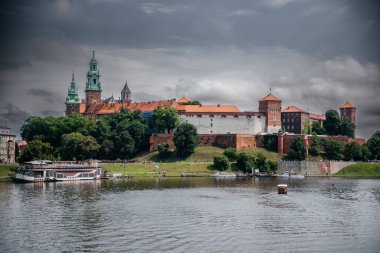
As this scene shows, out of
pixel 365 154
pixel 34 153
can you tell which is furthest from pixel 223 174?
pixel 365 154

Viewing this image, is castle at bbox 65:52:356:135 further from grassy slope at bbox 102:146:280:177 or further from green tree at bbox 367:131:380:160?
green tree at bbox 367:131:380:160

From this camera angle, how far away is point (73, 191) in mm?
66562

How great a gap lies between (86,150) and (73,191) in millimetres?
35273

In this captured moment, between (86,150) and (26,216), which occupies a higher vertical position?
(86,150)

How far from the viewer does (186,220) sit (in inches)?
1763

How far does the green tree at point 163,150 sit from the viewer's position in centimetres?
10919

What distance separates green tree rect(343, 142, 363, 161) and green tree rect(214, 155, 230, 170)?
26.2 m

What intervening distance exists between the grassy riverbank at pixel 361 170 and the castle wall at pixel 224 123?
2417 cm

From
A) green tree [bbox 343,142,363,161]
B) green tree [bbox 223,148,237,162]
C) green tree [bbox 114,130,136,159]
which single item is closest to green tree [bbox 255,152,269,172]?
green tree [bbox 223,148,237,162]

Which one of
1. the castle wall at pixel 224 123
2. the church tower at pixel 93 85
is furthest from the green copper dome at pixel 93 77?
the castle wall at pixel 224 123

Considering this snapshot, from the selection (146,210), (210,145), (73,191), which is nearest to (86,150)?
(210,145)

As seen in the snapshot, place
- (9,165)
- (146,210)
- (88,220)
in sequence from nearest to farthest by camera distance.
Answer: (88,220)
(146,210)
(9,165)

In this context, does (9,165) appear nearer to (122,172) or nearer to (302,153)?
(122,172)

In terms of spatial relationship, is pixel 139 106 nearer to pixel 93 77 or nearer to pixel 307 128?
pixel 93 77
